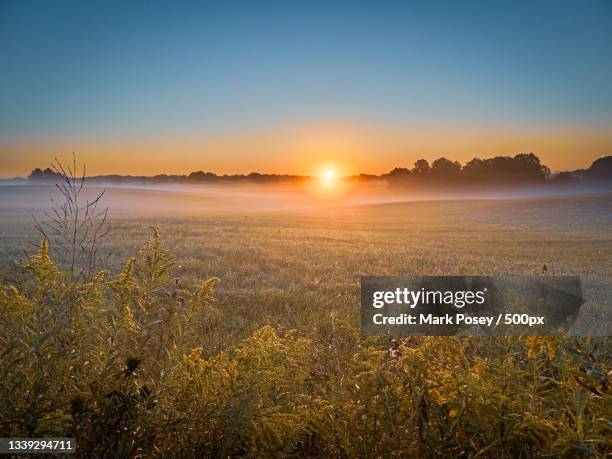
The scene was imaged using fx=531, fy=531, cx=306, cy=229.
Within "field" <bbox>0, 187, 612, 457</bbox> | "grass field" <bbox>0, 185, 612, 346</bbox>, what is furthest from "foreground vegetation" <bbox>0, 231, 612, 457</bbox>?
"grass field" <bbox>0, 185, 612, 346</bbox>

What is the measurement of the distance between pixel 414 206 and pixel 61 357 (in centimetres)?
7186

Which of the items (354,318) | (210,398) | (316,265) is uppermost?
(210,398)

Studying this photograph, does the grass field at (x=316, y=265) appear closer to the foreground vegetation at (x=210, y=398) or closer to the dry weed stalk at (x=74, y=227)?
the dry weed stalk at (x=74, y=227)

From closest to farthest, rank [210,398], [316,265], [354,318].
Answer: [210,398] → [354,318] → [316,265]

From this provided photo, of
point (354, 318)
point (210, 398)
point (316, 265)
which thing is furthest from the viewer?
point (316, 265)

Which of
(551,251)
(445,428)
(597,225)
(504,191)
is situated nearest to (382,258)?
(551,251)

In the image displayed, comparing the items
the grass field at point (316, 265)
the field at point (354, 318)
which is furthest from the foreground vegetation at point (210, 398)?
the grass field at point (316, 265)

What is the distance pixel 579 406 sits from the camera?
75.0 inches

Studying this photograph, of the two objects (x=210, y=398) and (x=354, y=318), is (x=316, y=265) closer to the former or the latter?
(x=354, y=318)

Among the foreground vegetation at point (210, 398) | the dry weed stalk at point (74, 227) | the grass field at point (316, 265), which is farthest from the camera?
the grass field at point (316, 265)

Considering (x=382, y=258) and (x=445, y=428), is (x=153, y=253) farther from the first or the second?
(x=382, y=258)

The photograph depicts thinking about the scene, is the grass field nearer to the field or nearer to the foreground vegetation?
the field

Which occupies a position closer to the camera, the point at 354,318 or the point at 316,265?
the point at 354,318

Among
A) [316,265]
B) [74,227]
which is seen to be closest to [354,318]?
[74,227]
